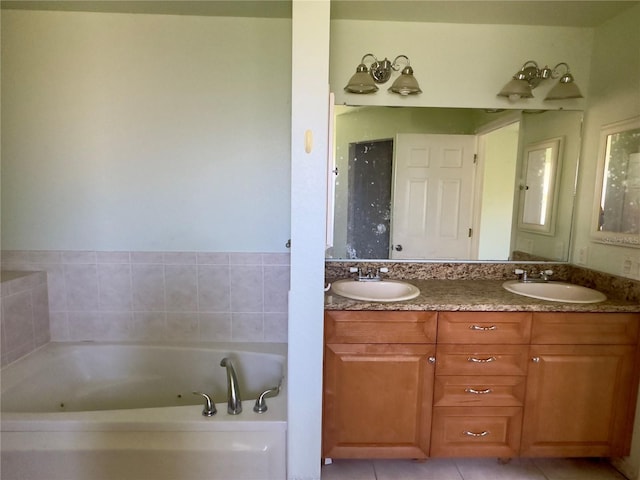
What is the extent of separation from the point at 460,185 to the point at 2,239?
111 inches

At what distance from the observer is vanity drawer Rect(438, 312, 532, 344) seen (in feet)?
4.97

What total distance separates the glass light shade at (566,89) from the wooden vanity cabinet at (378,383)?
1472 mm

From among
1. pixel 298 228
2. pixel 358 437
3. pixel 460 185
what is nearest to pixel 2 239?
pixel 298 228

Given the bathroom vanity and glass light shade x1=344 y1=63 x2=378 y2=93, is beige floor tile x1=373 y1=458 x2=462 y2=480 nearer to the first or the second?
the bathroom vanity

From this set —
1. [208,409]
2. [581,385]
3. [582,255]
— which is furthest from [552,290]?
[208,409]

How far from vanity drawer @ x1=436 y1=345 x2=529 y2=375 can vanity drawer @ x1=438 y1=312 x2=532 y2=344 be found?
0.13 feet

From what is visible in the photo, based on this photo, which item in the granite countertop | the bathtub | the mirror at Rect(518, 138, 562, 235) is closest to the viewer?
the bathtub

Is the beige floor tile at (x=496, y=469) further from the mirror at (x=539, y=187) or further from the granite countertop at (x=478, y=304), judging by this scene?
the mirror at (x=539, y=187)

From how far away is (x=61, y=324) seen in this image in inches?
80.8

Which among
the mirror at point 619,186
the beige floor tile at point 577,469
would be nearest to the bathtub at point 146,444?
the beige floor tile at point 577,469

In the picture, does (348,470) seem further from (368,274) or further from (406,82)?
(406,82)

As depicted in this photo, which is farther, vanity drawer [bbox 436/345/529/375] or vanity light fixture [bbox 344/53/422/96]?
vanity light fixture [bbox 344/53/422/96]

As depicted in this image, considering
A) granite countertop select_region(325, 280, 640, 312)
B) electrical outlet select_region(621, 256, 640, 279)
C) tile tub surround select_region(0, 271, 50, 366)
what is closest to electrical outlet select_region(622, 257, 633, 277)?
electrical outlet select_region(621, 256, 640, 279)

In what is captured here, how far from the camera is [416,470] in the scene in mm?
1667
